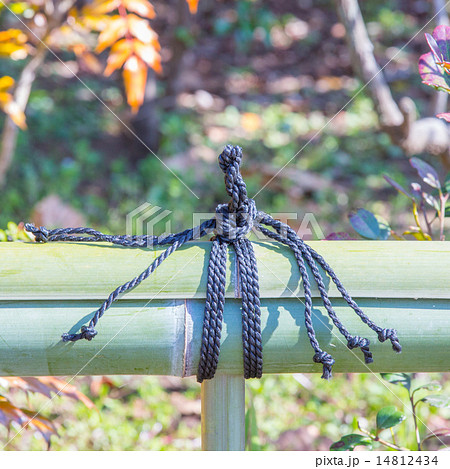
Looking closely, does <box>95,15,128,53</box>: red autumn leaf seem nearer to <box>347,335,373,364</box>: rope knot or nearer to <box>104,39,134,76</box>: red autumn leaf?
<box>104,39,134,76</box>: red autumn leaf

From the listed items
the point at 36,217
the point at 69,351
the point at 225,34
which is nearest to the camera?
the point at 69,351

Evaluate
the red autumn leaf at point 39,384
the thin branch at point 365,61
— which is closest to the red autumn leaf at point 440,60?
the thin branch at point 365,61

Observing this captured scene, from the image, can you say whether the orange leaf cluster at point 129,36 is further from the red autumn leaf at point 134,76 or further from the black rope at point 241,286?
the black rope at point 241,286

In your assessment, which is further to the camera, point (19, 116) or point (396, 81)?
point (396, 81)

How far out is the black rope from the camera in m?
0.65

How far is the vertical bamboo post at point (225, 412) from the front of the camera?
0.71 m

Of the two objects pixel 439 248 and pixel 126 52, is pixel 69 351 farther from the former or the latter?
pixel 126 52

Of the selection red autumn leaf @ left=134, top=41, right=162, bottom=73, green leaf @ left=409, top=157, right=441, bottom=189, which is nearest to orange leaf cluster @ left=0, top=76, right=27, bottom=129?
red autumn leaf @ left=134, top=41, right=162, bottom=73

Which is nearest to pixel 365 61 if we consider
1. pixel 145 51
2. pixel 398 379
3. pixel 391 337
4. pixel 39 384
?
pixel 145 51

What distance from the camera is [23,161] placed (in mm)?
2803

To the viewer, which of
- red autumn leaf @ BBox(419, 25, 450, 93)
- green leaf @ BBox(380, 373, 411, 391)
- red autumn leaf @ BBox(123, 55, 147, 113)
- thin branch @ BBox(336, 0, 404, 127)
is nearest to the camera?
red autumn leaf @ BBox(419, 25, 450, 93)

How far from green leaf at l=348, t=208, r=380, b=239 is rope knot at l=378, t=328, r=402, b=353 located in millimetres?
300

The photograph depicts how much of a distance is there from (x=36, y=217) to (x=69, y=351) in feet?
6.06
